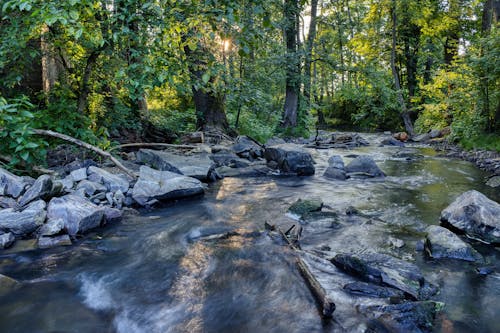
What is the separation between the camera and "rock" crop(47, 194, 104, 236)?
15.6 feet

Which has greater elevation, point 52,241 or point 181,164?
point 181,164

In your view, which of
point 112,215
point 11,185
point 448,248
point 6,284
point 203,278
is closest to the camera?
point 6,284

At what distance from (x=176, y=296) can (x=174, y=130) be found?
28.9 ft

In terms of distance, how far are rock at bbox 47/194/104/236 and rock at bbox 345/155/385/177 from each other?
22.0 ft

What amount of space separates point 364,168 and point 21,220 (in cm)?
785

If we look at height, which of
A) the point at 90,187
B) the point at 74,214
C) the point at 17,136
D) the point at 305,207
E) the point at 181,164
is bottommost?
the point at 305,207

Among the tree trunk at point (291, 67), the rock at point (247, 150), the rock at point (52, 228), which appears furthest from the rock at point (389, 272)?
the tree trunk at point (291, 67)

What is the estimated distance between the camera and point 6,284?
3.50 metres

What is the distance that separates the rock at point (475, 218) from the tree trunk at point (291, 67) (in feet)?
34.7

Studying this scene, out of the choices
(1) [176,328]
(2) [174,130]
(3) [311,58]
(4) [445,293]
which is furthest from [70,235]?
(3) [311,58]

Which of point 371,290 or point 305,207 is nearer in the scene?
point 371,290

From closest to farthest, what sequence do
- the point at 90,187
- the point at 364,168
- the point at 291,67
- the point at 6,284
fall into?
the point at 6,284, the point at 90,187, the point at 364,168, the point at 291,67

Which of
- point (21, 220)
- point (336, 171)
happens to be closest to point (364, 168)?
point (336, 171)

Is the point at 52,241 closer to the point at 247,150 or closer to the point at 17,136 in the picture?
the point at 17,136
